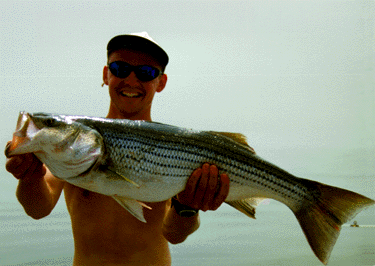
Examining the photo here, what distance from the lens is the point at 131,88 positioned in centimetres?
302

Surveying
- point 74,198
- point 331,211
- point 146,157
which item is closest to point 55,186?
point 74,198

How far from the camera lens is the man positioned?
7.70 ft

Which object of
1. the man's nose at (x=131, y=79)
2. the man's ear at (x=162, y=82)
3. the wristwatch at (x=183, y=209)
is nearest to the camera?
the wristwatch at (x=183, y=209)

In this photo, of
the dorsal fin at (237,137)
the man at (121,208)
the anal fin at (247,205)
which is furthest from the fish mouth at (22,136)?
the anal fin at (247,205)

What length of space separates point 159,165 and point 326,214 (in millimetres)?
1374

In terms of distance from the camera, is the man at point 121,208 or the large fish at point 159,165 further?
the man at point 121,208

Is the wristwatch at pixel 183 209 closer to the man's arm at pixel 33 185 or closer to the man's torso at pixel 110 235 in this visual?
the man's torso at pixel 110 235

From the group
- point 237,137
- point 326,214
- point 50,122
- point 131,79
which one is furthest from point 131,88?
point 326,214

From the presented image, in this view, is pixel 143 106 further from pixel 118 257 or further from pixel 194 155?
pixel 118 257

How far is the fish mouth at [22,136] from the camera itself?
1.84 m

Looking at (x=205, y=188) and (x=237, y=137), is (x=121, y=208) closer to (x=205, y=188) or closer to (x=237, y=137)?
(x=205, y=188)

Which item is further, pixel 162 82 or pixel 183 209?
pixel 162 82

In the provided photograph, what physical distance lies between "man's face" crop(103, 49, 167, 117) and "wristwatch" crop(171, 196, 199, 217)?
107cm

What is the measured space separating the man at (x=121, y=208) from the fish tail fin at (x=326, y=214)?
71 cm
